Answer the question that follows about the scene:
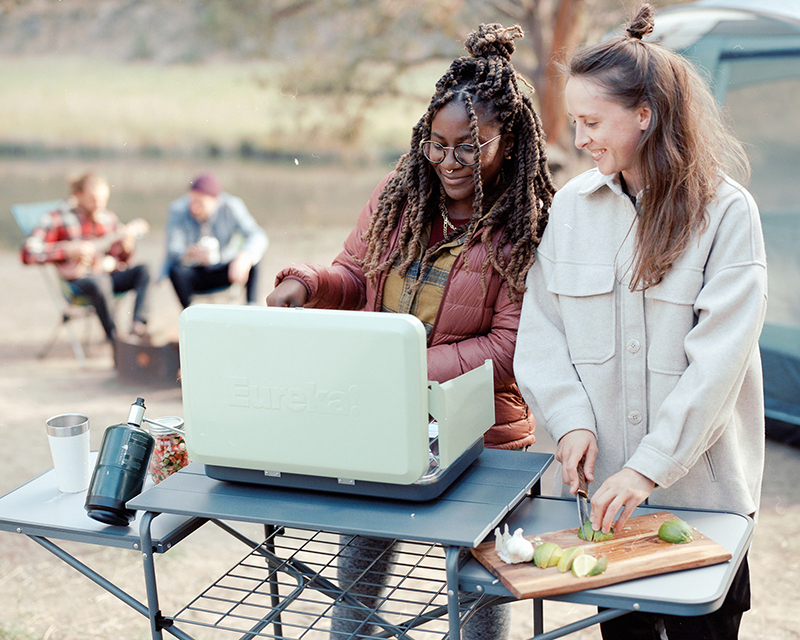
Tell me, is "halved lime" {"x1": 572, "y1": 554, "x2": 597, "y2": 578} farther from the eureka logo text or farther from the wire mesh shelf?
the eureka logo text

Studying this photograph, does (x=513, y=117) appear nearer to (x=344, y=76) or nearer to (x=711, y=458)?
(x=711, y=458)

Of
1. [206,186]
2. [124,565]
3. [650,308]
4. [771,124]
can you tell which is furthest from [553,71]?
[650,308]

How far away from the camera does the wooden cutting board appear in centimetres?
113

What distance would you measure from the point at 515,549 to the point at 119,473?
0.66 metres

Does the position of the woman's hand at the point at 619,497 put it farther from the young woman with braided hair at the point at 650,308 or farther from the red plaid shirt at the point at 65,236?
the red plaid shirt at the point at 65,236

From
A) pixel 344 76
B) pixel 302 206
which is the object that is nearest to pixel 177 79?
pixel 302 206

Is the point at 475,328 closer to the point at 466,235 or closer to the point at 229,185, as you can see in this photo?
the point at 466,235

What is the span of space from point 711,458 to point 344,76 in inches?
239

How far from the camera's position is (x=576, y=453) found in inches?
53.3

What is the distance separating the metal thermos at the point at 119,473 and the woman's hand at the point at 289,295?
0.32 meters

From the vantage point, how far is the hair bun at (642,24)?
1.32m

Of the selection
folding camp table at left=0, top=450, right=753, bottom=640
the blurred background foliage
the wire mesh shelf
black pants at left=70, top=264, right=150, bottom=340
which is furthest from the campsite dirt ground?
the blurred background foliage

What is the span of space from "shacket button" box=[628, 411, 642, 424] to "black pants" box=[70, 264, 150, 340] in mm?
4303

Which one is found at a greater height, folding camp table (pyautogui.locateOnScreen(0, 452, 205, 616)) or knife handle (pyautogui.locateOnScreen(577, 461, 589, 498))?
knife handle (pyautogui.locateOnScreen(577, 461, 589, 498))
